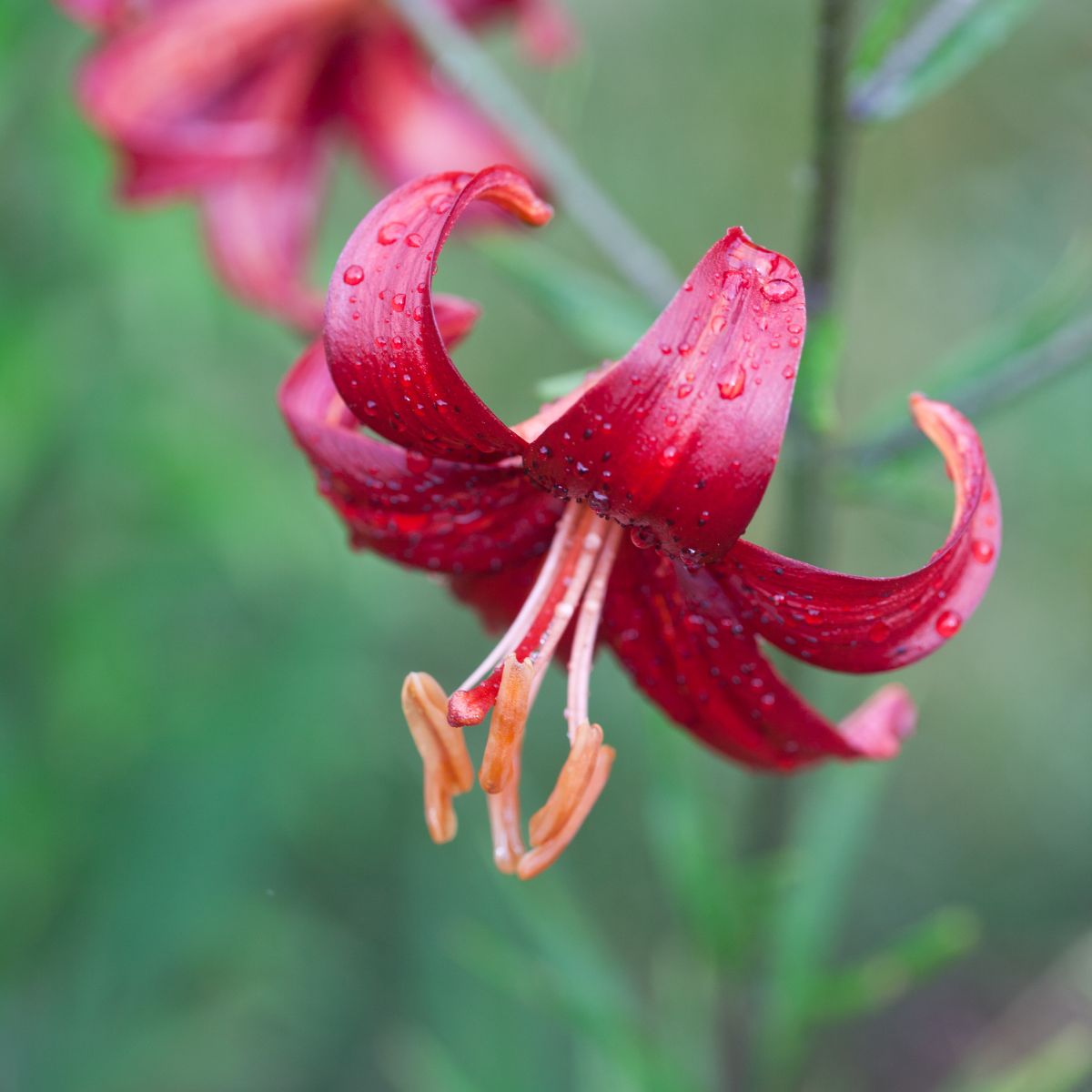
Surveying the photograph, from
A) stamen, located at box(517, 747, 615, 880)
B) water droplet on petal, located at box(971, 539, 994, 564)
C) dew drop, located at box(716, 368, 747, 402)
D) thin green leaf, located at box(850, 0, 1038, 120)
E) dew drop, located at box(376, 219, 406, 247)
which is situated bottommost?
water droplet on petal, located at box(971, 539, 994, 564)

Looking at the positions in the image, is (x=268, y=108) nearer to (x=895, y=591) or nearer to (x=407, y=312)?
(x=407, y=312)

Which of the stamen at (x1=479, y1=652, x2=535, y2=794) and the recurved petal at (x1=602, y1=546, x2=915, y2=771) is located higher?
the stamen at (x1=479, y1=652, x2=535, y2=794)

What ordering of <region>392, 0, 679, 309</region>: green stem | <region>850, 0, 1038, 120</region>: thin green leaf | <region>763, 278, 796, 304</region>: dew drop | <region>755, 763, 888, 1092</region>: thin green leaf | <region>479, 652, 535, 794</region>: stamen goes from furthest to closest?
1. <region>755, 763, 888, 1092</region>: thin green leaf
2. <region>392, 0, 679, 309</region>: green stem
3. <region>850, 0, 1038, 120</region>: thin green leaf
4. <region>479, 652, 535, 794</region>: stamen
5. <region>763, 278, 796, 304</region>: dew drop

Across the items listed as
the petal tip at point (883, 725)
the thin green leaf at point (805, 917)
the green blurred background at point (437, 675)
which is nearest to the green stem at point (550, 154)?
the green blurred background at point (437, 675)

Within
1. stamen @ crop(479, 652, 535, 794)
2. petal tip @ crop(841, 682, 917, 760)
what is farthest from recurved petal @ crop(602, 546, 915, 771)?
stamen @ crop(479, 652, 535, 794)

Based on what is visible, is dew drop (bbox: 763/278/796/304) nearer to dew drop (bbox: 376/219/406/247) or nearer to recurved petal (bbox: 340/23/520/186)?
dew drop (bbox: 376/219/406/247)

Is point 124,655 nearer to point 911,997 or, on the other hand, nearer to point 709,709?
point 709,709
